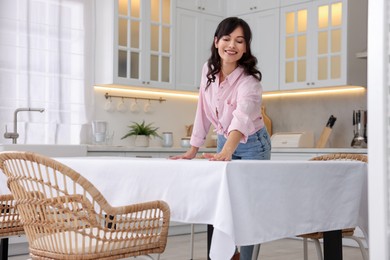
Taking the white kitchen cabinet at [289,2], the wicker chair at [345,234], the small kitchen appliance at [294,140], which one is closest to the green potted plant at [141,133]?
the small kitchen appliance at [294,140]

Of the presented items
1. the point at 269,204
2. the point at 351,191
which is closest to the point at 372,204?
the point at 269,204

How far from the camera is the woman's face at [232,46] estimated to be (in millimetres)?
2506

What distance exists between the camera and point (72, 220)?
6.91 feet

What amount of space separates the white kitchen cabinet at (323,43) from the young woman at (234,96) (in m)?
2.99

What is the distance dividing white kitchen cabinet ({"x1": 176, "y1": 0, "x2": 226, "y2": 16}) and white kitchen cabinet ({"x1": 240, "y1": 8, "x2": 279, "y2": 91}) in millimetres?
361

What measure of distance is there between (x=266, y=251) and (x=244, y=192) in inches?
119

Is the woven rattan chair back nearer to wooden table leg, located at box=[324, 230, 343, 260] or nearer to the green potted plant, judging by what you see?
wooden table leg, located at box=[324, 230, 343, 260]

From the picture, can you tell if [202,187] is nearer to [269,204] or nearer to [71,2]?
[269,204]

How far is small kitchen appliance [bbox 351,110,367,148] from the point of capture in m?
5.50

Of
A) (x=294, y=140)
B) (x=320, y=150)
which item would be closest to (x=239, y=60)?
(x=320, y=150)

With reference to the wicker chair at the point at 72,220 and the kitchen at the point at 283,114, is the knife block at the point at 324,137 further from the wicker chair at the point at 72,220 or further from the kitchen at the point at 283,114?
the wicker chair at the point at 72,220

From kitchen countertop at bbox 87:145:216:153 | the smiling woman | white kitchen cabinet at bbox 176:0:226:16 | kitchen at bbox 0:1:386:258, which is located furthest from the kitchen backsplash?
white kitchen cabinet at bbox 176:0:226:16

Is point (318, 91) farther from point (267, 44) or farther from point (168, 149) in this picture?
point (168, 149)

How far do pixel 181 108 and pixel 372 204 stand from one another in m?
4.68
